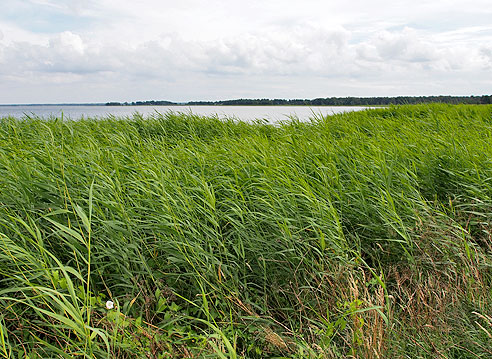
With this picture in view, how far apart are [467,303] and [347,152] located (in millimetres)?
2262

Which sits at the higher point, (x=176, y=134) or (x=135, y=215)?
(x=176, y=134)

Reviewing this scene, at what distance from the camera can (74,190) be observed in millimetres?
2947

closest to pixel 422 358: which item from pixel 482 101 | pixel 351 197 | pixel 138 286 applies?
pixel 351 197

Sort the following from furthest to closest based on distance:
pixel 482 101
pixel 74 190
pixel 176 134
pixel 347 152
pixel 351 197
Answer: pixel 482 101 < pixel 176 134 < pixel 347 152 < pixel 351 197 < pixel 74 190

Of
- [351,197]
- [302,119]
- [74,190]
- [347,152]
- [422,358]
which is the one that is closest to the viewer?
[422,358]

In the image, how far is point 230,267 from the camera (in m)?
2.74

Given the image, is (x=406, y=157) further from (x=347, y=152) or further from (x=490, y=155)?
(x=490, y=155)

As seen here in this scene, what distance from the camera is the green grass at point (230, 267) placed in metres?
2.10

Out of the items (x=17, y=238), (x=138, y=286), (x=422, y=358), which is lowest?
(x=422, y=358)

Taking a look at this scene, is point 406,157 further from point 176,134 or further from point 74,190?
point 176,134

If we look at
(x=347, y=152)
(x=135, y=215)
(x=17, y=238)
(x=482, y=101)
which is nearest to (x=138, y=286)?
(x=135, y=215)

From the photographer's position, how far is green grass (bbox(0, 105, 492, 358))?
2098 mm

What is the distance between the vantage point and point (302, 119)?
23.2ft

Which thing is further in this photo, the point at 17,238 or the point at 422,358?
the point at 17,238
